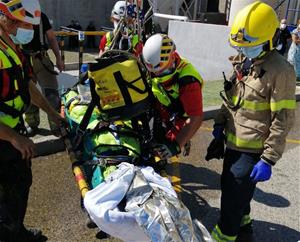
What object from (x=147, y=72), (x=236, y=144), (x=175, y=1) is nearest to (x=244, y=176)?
(x=236, y=144)

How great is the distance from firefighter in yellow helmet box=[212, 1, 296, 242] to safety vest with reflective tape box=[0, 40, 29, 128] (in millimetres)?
1544

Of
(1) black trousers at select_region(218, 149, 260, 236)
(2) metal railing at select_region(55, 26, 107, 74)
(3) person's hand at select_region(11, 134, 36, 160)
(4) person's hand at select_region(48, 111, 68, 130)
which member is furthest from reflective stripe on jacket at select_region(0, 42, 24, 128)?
(2) metal railing at select_region(55, 26, 107, 74)

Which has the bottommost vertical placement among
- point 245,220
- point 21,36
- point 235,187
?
point 245,220

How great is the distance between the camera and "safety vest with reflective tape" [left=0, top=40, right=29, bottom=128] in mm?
2207

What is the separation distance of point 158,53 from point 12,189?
151 cm

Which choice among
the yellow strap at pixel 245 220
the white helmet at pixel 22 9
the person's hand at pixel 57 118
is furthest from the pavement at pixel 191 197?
the white helmet at pixel 22 9

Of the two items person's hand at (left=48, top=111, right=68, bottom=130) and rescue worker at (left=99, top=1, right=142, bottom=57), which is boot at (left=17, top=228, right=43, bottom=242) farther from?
rescue worker at (left=99, top=1, right=142, bottom=57)

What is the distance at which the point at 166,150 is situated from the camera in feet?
8.71

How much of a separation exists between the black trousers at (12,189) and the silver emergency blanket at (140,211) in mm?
778

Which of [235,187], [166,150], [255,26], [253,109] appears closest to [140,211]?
[166,150]

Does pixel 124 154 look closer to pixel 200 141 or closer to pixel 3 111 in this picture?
pixel 3 111

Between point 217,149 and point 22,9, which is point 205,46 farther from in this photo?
point 22,9

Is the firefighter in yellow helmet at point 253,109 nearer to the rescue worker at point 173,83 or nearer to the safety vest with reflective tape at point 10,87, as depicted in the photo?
the rescue worker at point 173,83

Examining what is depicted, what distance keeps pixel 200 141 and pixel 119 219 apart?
3.66 metres
